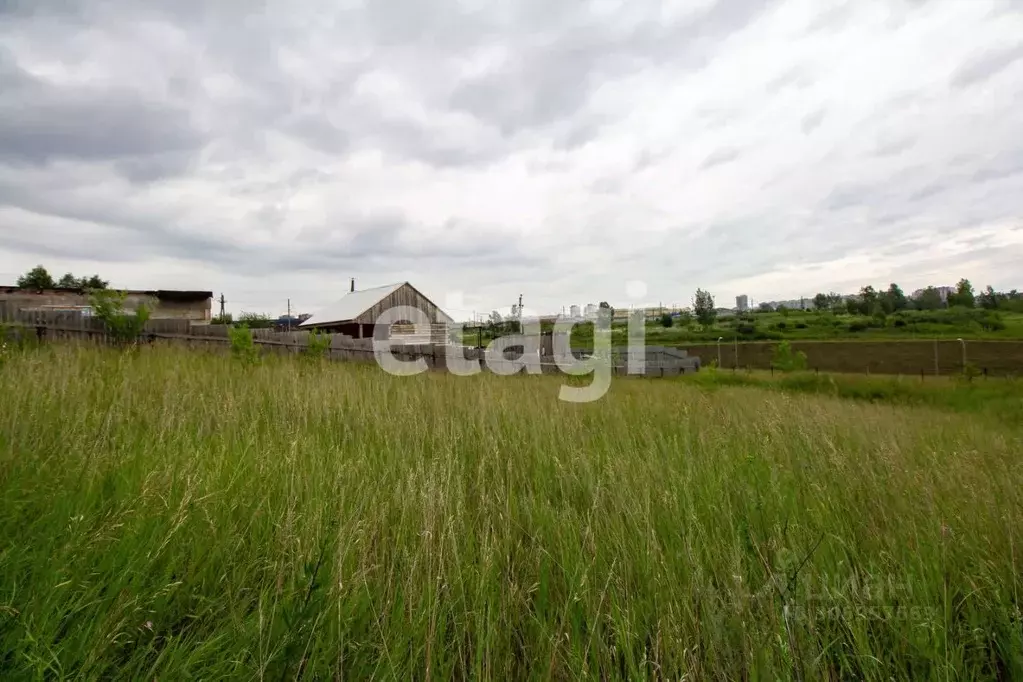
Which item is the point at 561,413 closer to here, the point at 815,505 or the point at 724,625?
the point at 815,505

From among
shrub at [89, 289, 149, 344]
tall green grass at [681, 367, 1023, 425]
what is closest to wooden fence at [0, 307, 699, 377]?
shrub at [89, 289, 149, 344]

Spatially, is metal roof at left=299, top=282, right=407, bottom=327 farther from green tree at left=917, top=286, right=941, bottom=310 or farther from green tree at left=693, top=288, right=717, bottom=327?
green tree at left=917, top=286, right=941, bottom=310

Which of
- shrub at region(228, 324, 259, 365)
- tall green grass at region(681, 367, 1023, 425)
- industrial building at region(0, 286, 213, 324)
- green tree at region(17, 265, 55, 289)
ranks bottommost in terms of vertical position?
tall green grass at region(681, 367, 1023, 425)

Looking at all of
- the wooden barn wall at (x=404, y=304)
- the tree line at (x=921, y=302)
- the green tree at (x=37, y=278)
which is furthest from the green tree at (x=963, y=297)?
the green tree at (x=37, y=278)

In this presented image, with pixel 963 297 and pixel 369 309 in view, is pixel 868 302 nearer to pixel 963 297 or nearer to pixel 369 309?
pixel 963 297

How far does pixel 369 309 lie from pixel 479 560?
2097cm

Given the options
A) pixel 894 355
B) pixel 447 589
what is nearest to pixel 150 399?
pixel 447 589

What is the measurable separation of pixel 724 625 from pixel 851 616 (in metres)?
0.42

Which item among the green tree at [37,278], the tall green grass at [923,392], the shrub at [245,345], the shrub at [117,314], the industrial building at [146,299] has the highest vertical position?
the green tree at [37,278]

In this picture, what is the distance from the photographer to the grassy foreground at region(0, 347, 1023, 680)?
130cm

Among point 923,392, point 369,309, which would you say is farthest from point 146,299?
point 923,392

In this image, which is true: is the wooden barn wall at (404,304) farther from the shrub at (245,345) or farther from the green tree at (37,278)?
the green tree at (37,278)

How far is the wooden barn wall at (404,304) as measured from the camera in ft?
71.3

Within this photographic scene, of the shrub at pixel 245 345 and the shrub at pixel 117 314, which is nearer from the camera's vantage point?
the shrub at pixel 245 345
